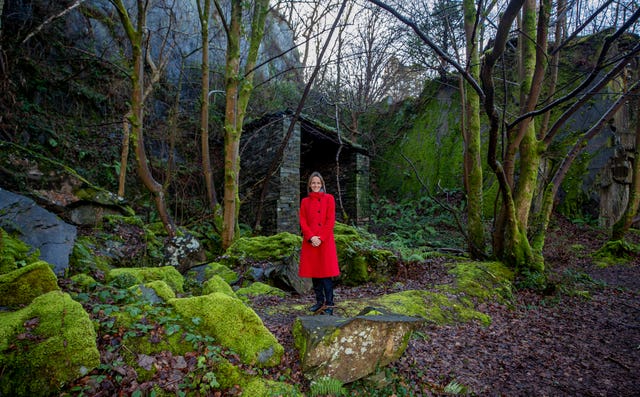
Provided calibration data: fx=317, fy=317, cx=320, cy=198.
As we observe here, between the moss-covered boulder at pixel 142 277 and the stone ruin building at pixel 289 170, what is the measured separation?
183 inches

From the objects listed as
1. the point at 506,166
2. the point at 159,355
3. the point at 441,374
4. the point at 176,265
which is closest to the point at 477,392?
the point at 441,374

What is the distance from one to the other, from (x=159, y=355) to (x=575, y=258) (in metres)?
10.2

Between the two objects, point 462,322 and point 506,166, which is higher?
point 506,166

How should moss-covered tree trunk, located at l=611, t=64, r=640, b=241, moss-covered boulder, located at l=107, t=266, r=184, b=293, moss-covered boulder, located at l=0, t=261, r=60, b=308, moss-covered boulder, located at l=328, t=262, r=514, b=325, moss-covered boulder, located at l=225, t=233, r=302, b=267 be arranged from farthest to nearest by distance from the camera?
moss-covered tree trunk, located at l=611, t=64, r=640, b=241 → moss-covered boulder, located at l=225, t=233, r=302, b=267 → moss-covered boulder, located at l=328, t=262, r=514, b=325 → moss-covered boulder, located at l=107, t=266, r=184, b=293 → moss-covered boulder, located at l=0, t=261, r=60, b=308

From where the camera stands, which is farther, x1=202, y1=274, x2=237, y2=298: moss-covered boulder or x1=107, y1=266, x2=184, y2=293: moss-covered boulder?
x1=202, y1=274, x2=237, y2=298: moss-covered boulder

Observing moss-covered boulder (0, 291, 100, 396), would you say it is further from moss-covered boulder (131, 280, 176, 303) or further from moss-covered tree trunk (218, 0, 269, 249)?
moss-covered tree trunk (218, 0, 269, 249)

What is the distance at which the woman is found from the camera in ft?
12.8

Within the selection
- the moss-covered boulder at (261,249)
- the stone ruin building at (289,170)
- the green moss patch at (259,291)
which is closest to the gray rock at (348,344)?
the green moss patch at (259,291)

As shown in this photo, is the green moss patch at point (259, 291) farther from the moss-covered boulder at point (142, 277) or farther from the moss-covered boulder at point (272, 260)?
the moss-covered boulder at point (142, 277)

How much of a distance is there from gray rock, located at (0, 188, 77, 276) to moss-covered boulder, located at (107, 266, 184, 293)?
0.50 metres

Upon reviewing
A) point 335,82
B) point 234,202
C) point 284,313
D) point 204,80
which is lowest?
point 284,313

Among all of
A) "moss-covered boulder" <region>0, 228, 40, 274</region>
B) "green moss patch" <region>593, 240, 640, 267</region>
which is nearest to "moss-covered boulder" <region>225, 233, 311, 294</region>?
"moss-covered boulder" <region>0, 228, 40, 274</region>

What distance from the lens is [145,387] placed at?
78.0 inches

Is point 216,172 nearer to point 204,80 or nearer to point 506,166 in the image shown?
point 204,80
